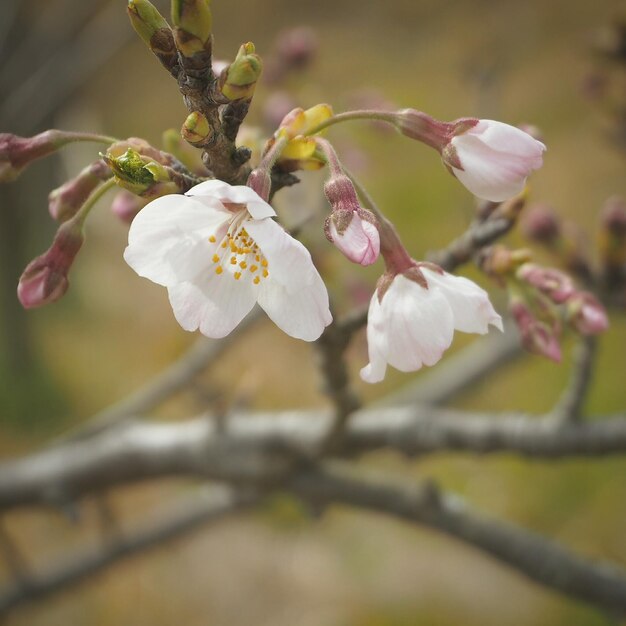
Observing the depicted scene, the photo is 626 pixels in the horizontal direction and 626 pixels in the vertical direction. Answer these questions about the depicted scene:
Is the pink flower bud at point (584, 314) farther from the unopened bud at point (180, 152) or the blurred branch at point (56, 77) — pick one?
the blurred branch at point (56, 77)

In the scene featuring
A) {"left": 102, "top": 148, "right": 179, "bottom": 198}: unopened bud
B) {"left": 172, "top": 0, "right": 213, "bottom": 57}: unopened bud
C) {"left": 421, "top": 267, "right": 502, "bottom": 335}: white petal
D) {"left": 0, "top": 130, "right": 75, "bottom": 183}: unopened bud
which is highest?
{"left": 172, "top": 0, "right": 213, "bottom": 57}: unopened bud

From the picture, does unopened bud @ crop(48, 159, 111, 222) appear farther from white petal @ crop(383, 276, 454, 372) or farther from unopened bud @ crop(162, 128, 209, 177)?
white petal @ crop(383, 276, 454, 372)

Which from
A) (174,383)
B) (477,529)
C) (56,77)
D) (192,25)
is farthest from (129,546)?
(56,77)

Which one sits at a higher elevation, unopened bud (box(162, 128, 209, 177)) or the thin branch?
unopened bud (box(162, 128, 209, 177))

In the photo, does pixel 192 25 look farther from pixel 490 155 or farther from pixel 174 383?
pixel 174 383

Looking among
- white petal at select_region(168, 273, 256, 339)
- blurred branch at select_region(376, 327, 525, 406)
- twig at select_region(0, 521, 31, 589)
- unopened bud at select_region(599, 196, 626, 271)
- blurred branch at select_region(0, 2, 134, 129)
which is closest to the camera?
white petal at select_region(168, 273, 256, 339)

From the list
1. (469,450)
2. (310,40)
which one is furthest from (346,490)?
(310,40)

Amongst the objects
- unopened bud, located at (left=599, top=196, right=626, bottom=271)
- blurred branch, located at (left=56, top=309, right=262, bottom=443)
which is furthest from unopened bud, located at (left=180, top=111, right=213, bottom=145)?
blurred branch, located at (left=56, top=309, right=262, bottom=443)
